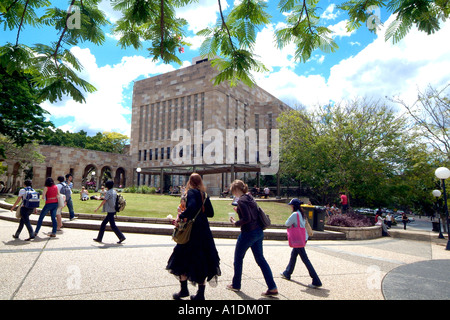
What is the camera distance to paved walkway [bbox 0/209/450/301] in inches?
146

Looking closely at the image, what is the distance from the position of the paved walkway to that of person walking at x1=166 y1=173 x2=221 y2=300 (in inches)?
15.5

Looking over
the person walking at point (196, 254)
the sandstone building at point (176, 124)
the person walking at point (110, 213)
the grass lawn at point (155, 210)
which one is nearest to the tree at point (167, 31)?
the person walking at point (196, 254)

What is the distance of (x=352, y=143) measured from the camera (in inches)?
768

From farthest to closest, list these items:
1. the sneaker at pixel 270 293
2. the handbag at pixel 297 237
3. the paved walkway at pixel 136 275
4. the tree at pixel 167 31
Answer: the handbag at pixel 297 237 → the sneaker at pixel 270 293 → the paved walkway at pixel 136 275 → the tree at pixel 167 31

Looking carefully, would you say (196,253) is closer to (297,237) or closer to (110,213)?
(297,237)

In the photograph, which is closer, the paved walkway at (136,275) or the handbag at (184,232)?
the handbag at (184,232)

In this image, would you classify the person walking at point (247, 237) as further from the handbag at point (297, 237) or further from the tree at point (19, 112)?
the tree at point (19, 112)

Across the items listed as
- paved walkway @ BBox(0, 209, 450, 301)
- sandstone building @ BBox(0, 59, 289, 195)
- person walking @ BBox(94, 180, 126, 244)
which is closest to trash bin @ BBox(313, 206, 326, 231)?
paved walkway @ BBox(0, 209, 450, 301)

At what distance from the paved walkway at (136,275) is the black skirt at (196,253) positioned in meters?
0.47

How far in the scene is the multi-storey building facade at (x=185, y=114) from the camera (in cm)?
4884

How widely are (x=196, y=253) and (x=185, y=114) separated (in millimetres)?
50263

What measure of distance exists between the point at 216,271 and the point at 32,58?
10.9 ft
